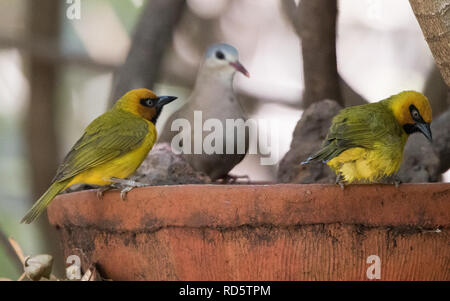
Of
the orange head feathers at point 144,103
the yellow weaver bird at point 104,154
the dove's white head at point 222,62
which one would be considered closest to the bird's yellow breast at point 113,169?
the yellow weaver bird at point 104,154

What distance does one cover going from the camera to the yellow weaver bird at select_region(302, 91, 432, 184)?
5.62ft

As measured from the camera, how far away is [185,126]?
2328 millimetres

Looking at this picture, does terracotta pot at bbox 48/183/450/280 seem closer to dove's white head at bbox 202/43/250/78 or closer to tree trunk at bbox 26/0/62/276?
dove's white head at bbox 202/43/250/78

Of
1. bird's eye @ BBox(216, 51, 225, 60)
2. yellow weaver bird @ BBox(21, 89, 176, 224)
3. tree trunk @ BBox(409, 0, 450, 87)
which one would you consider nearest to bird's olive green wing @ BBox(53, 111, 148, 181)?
yellow weaver bird @ BBox(21, 89, 176, 224)

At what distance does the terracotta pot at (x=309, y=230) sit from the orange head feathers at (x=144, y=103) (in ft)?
1.93

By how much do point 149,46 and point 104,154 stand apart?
1152 mm

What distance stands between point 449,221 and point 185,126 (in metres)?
1.04

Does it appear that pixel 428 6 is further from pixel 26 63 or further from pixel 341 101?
pixel 26 63

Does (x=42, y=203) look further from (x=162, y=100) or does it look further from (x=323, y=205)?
(x=323, y=205)

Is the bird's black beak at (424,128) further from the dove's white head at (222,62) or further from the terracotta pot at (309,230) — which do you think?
the dove's white head at (222,62)

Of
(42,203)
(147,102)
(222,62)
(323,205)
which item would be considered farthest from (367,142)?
(222,62)

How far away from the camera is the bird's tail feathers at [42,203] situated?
1808 millimetres

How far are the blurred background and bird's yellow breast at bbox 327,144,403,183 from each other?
1.34 m
